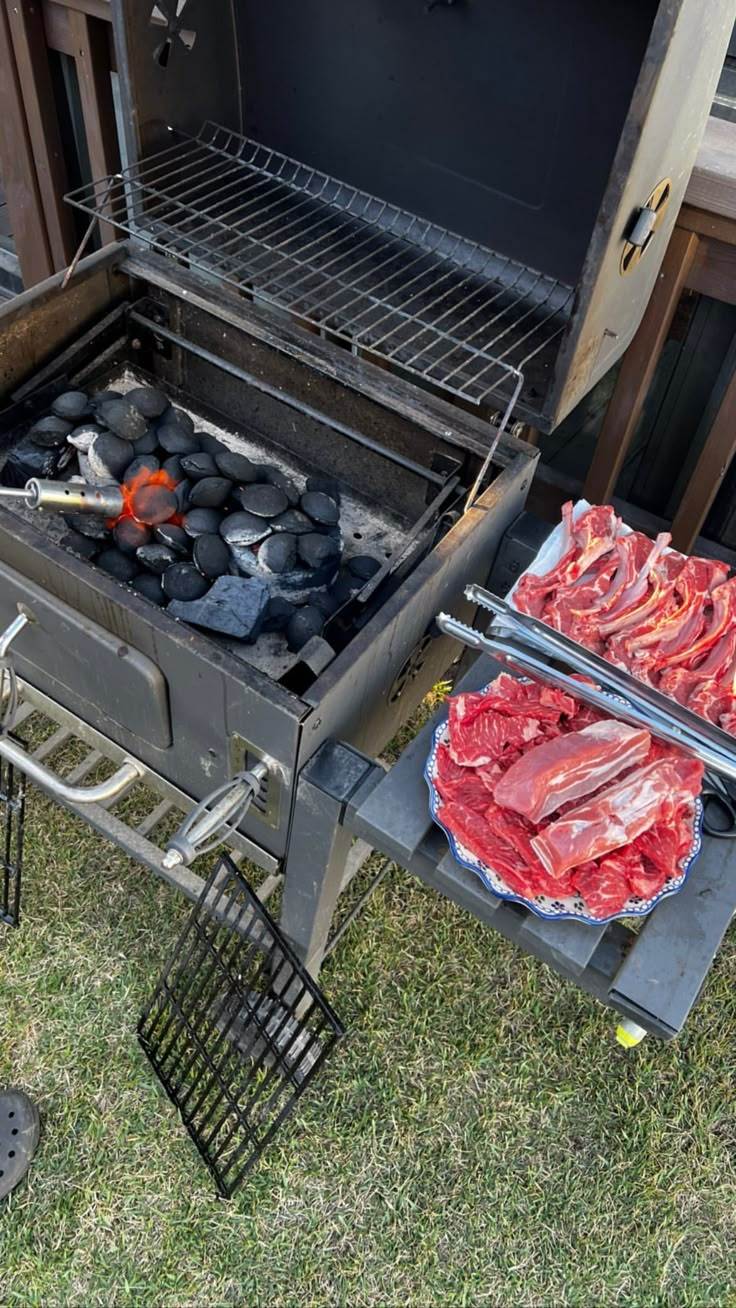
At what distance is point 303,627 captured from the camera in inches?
86.9

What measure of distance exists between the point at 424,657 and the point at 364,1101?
1.23 metres

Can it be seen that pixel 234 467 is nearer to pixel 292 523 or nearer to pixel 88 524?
pixel 292 523

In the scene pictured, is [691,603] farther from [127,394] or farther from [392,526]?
[127,394]

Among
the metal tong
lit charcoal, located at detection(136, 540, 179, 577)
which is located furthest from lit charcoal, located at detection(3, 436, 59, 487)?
the metal tong

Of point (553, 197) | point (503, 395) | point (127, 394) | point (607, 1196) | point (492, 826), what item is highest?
point (553, 197)

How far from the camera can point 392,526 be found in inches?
101

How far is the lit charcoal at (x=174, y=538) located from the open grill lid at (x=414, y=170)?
1.95ft

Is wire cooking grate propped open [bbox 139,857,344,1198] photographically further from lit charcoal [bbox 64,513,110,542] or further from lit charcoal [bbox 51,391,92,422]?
lit charcoal [bbox 51,391,92,422]

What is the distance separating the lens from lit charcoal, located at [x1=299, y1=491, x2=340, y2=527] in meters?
2.38

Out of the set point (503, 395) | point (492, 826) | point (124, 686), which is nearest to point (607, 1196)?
point (492, 826)

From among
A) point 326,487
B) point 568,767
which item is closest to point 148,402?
point 326,487

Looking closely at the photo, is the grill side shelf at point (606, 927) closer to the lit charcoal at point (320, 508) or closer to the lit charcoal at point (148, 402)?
the lit charcoal at point (320, 508)

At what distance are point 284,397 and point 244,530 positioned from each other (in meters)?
0.41

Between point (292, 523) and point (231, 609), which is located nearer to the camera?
point (231, 609)
